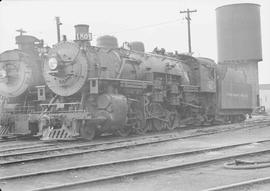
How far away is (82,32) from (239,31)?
22939mm

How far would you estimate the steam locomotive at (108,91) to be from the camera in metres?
13.7

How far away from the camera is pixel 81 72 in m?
14.2

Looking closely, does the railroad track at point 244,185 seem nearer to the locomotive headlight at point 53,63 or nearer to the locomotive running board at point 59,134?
the locomotive running board at point 59,134

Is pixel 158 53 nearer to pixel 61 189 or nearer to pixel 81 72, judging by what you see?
pixel 81 72

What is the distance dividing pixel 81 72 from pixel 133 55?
2.69 metres

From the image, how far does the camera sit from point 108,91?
1435 cm

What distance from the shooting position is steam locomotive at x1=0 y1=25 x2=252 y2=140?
13.7 m

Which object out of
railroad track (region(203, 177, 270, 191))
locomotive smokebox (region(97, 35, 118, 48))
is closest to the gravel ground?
railroad track (region(203, 177, 270, 191))

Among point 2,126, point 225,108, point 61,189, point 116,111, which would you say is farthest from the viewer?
point 225,108

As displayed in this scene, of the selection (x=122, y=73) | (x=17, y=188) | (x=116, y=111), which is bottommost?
(x=17, y=188)

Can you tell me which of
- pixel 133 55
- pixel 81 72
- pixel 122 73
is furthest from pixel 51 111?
pixel 133 55

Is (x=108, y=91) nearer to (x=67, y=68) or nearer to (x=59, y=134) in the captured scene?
(x=67, y=68)

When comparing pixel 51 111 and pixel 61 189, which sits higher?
pixel 51 111

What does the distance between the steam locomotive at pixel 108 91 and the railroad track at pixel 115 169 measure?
15.9ft
